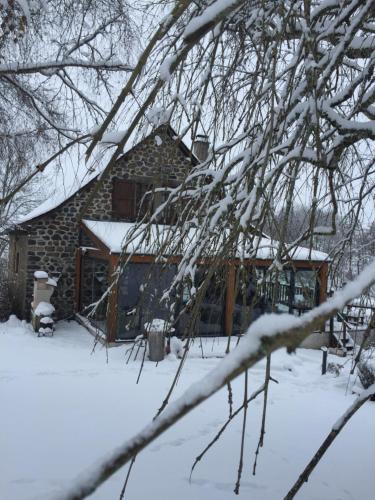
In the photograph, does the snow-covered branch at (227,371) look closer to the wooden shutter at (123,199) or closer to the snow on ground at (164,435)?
the snow on ground at (164,435)

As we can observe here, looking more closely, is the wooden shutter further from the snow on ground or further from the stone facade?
the snow on ground

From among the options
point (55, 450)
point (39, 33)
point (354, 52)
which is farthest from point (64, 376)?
point (354, 52)

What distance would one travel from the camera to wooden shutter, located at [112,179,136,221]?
39.6 ft

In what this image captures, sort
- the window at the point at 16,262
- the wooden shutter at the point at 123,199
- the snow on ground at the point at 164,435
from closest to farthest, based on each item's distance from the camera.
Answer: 1. the snow on ground at the point at 164,435
2. the wooden shutter at the point at 123,199
3. the window at the point at 16,262

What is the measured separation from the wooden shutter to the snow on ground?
4.84 m

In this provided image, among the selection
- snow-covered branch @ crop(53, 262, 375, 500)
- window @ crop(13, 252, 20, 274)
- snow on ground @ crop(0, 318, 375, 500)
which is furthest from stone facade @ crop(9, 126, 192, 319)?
snow-covered branch @ crop(53, 262, 375, 500)

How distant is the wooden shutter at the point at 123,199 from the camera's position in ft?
39.6

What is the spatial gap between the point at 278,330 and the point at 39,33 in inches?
200

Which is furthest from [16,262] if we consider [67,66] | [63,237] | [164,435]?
[164,435]

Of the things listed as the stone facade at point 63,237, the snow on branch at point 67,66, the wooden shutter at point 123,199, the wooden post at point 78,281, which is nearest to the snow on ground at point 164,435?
the snow on branch at point 67,66

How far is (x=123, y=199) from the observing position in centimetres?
1212

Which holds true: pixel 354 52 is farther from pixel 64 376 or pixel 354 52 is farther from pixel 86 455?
pixel 64 376

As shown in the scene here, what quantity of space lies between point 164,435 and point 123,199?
813 cm

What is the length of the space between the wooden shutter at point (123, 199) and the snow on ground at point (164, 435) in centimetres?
484
